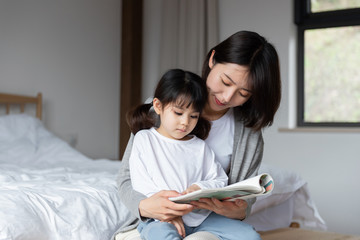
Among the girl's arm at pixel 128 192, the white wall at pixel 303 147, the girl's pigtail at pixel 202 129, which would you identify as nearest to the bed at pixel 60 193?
the girl's arm at pixel 128 192

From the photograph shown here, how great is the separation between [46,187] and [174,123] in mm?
535

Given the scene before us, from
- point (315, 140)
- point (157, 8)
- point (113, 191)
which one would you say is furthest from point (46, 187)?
point (157, 8)

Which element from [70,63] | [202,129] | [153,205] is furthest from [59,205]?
[70,63]

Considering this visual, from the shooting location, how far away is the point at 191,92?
124 centimetres

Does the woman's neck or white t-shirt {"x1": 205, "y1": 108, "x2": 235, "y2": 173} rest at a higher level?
the woman's neck

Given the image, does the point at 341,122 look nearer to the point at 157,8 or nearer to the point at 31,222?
the point at 157,8

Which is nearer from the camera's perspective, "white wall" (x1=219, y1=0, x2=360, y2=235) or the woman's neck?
the woman's neck

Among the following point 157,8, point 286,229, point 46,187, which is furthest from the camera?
point 157,8

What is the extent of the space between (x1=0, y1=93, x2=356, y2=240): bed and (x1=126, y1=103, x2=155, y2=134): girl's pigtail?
0.86 ft

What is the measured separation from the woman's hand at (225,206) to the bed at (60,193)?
0.33 m

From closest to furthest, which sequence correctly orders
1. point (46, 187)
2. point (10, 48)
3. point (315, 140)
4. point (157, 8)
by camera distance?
point (46, 187) → point (10, 48) → point (315, 140) → point (157, 8)

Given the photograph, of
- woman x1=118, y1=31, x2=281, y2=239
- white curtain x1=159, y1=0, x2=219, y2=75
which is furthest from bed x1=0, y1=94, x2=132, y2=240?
white curtain x1=159, y1=0, x2=219, y2=75

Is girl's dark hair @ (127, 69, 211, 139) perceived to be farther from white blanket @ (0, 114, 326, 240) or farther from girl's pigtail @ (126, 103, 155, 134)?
white blanket @ (0, 114, 326, 240)

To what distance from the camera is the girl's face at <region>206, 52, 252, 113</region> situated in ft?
4.25
